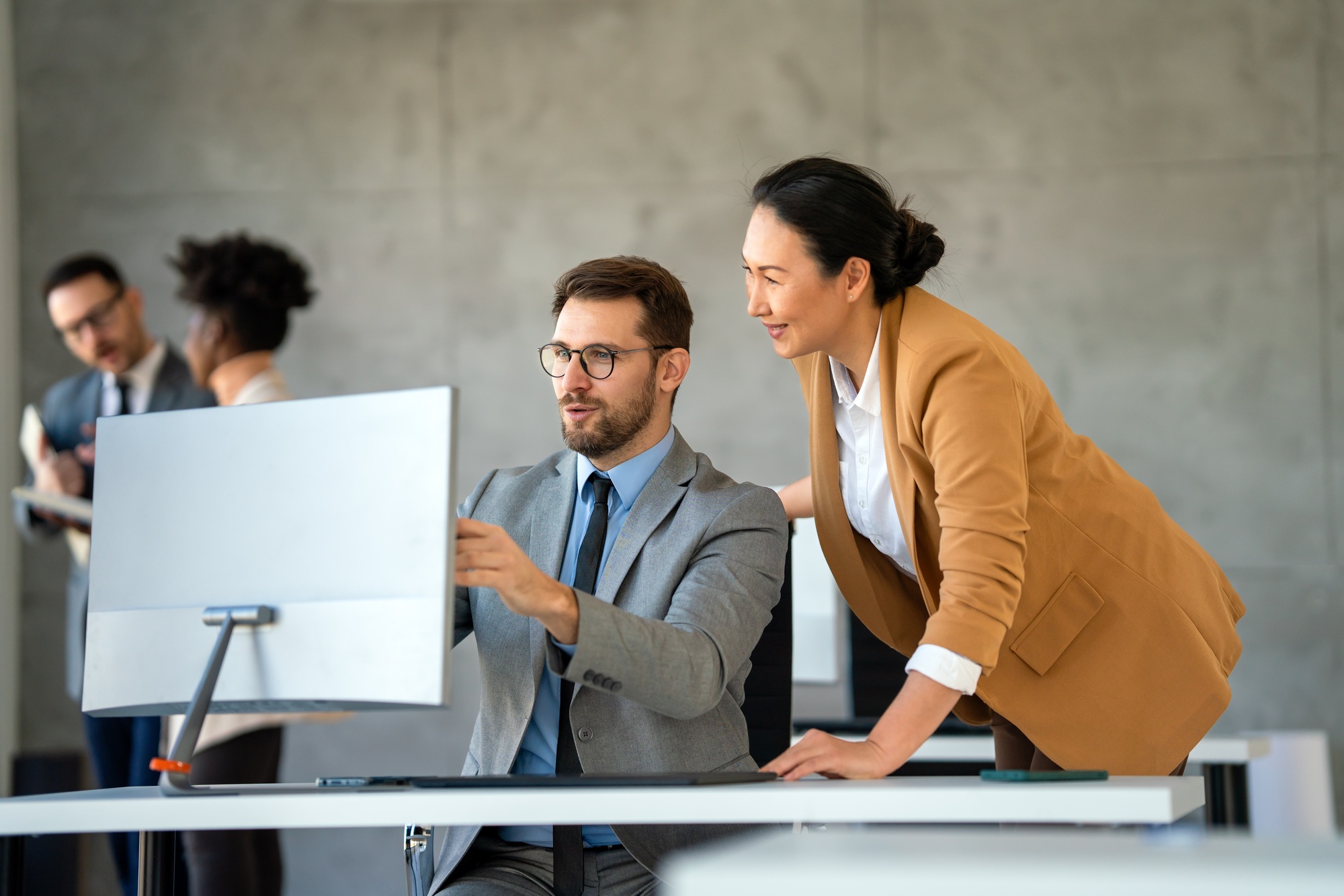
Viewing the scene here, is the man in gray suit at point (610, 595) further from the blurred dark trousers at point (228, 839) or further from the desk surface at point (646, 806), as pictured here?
the blurred dark trousers at point (228, 839)

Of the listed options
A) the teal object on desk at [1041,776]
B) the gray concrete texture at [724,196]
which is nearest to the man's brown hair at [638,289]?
the teal object on desk at [1041,776]

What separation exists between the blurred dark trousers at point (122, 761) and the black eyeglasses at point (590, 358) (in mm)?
1711

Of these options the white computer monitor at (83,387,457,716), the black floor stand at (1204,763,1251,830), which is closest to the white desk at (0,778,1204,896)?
the white computer monitor at (83,387,457,716)

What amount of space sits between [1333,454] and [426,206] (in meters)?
3.23

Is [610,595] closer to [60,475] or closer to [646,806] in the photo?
[646,806]

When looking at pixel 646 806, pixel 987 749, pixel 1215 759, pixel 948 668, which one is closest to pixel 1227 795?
pixel 1215 759

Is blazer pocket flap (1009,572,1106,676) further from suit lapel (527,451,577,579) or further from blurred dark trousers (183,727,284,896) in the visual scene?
blurred dark trousers (183,727,284,896)

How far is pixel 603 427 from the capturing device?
192 cm

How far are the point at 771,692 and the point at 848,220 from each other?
73 centimetres

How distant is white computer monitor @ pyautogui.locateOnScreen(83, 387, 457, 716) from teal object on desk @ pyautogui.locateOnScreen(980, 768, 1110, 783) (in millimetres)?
566

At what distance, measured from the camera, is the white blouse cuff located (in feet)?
4.97

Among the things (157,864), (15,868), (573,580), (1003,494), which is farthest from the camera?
(15,868)

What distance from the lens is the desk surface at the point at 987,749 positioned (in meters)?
2.82

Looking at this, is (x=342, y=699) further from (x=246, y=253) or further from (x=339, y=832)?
(x=339, y=832)
